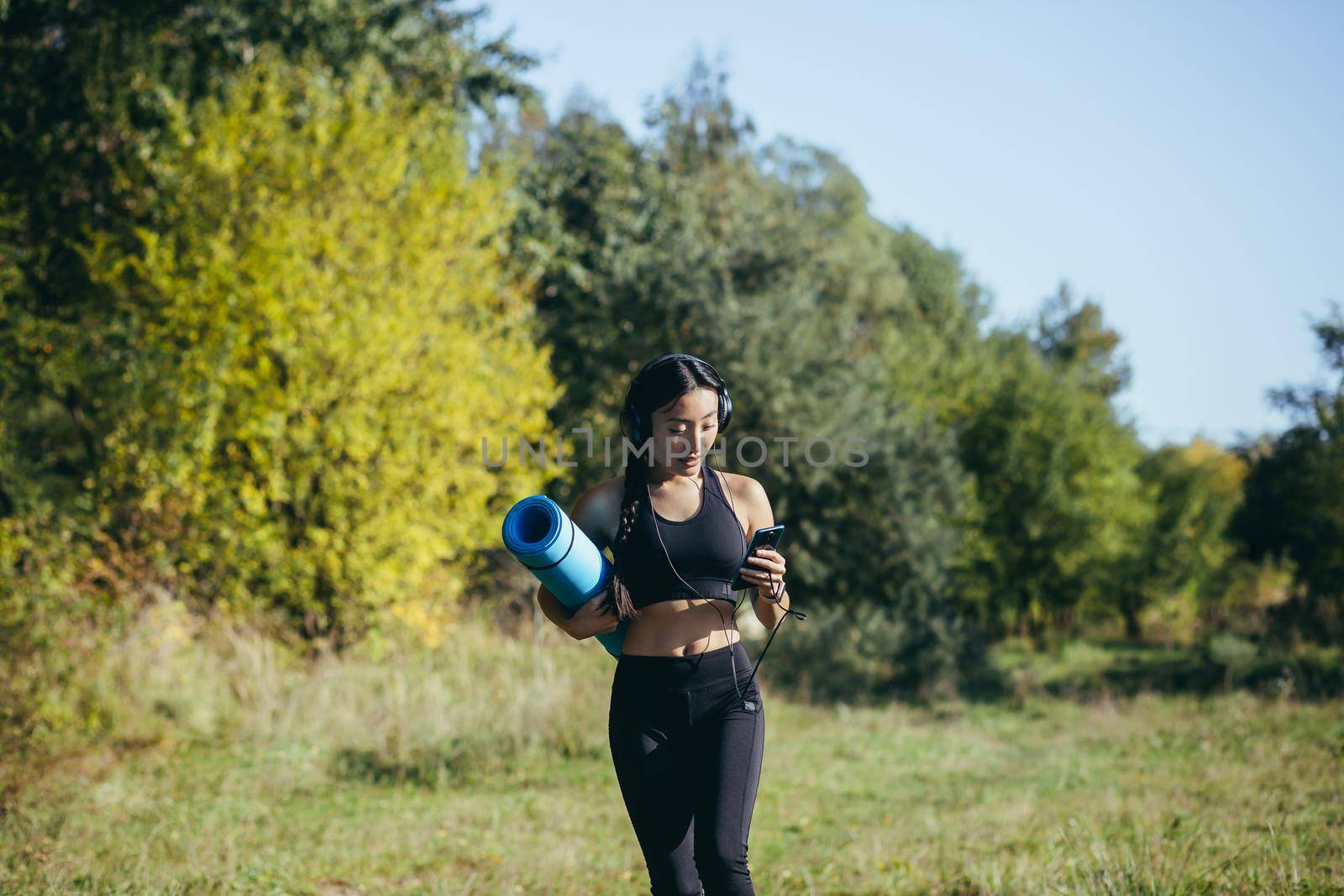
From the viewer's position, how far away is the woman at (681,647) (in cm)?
303

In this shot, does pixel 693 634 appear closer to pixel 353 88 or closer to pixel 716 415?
pixel 716 415

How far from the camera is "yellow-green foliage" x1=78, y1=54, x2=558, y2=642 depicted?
11172mm

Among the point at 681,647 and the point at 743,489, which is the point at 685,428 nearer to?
the point at 743,489

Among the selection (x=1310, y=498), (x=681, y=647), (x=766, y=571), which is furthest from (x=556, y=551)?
(x=1310, y=498)

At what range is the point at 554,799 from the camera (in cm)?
744

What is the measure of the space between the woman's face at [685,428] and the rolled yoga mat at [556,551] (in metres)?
0.37

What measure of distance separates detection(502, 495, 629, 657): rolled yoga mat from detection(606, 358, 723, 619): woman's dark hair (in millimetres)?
53

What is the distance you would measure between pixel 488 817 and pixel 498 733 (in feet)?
6.05

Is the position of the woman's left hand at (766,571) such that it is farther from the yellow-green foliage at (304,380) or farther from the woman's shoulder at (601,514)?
the yellow-green foliage at (304,380)

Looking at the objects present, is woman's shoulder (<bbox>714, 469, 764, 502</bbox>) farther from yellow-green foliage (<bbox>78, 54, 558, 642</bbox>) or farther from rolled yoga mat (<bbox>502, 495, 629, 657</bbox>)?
yellow-green foliage (<bbox>78, 54, 558, 642</bbox>)

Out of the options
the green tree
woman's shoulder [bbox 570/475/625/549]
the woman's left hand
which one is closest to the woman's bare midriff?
the woman's left hand

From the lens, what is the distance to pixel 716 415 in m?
3.21

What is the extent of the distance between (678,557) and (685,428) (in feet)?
1.27

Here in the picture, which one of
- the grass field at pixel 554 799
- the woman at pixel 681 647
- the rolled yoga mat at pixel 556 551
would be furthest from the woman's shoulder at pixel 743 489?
the grass field at pixel 554 799
